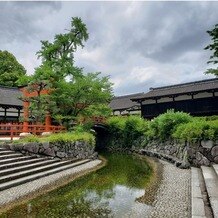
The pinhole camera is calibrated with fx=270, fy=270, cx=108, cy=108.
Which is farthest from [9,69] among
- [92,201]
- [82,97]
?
[92,201]

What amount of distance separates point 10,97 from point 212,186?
86.8ft

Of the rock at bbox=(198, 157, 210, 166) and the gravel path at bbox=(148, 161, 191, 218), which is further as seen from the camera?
the rock at bbox=(198, 157, 210, 166)

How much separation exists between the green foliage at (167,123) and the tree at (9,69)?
27.3 meters

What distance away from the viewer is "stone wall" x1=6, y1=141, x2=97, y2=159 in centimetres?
1769

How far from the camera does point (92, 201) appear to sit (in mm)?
10289

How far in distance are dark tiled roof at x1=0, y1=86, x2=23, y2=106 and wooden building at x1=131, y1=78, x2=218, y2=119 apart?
16.3m

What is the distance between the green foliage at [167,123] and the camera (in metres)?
24.1

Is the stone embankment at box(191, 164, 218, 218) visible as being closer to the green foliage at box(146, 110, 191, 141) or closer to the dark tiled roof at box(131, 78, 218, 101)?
the green foliage at box(146, 110, 191, 141)

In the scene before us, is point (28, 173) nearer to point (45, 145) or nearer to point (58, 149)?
point (45, 145)

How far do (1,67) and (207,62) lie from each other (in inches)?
1461

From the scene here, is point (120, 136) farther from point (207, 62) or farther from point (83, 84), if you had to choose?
point (207, 62)

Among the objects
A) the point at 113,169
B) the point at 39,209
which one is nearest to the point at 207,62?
the point at 113,169

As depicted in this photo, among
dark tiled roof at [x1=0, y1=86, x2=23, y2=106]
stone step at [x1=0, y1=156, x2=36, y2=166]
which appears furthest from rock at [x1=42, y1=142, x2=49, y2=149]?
dark tiled roof at [x1=0, y1=86, x2=23, y2=106]

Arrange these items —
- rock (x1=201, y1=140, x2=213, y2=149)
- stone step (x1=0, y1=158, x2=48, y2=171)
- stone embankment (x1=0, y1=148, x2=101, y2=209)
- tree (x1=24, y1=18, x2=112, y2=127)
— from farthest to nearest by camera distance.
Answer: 1. tree (x1=24, y1=18, x2=112, y2=127)
2. rock (x1=201, y1=140, x2=213, y2=149)
3. stone step (x1=0, y1=158, x2=48, y2=171)
4. stone embankment (x1=0, y1=148, x2=101, y2=209)
